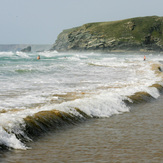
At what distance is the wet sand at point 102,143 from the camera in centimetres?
575

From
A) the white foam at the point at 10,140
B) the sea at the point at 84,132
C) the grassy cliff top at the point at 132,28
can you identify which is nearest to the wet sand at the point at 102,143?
the sea at the point at 84,132

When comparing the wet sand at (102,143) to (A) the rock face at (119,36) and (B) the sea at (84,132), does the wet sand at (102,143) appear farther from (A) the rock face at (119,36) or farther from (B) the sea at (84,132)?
(A) the rock face at (119,36)

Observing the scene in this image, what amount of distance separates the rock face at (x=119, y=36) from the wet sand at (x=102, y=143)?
129839 mm

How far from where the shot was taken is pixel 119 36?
149875 mm

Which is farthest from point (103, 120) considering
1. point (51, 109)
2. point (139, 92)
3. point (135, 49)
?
point (135, 49)

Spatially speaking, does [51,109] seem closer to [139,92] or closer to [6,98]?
[6,98]

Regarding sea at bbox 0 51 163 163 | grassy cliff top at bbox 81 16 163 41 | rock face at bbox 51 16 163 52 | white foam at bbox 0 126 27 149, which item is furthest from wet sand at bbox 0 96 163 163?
grassy cliff top at bbox 81 16 163 41

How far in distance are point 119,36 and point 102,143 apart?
14595 cm

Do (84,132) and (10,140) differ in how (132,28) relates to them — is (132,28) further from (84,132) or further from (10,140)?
(10,140)

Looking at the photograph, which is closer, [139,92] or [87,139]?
[87,139]

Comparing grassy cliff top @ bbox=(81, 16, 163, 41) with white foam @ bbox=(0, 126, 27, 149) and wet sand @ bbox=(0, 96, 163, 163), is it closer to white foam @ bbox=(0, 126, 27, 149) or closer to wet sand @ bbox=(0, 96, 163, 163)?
wet sand @ bbox=(0, 96, 163, 163)

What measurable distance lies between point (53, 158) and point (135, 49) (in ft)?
440

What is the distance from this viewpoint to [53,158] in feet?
18.8

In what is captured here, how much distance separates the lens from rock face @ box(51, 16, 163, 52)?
140375 millimetres
